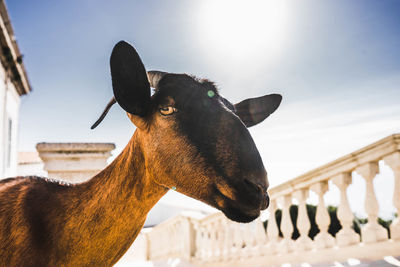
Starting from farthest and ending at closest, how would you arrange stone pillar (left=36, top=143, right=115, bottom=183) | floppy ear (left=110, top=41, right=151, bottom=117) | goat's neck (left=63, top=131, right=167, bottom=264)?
1. stone pillar (left=36, top=143, right=115, bottom=183)
2. goat's neck (left=63, top=131, right=167, bottom=264)
3. floppy ear (left=110, top=41, right=151, bottom=117)

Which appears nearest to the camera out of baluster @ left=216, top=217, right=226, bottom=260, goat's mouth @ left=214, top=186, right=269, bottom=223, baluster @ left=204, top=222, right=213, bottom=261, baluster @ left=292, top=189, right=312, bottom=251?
goat's mouth @ left=214, top=186, right=269, bottom=223

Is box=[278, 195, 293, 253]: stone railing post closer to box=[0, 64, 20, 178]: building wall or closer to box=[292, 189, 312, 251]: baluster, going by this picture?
box=[292, 189, 312, 251]: baluster

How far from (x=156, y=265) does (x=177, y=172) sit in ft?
22.9

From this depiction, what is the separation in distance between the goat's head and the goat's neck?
90mm

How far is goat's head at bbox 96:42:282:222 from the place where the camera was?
1271 mm

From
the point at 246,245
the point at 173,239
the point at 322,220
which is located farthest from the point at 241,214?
the point at 173,239

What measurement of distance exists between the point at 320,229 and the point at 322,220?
0.21 metres

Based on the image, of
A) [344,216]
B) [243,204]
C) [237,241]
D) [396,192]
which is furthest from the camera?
[237,241]

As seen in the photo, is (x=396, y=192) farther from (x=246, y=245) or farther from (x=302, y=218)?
(x=246, y=245)

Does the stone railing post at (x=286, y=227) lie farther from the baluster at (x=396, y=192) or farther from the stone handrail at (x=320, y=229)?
the baluster at (x=396, y=192)

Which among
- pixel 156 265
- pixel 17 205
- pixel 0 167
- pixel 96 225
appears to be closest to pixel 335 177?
pixel 96 225

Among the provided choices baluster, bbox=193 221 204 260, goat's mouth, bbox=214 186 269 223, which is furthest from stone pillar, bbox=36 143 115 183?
baluster, bbox=193 221 204 260

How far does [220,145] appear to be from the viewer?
4.40ft

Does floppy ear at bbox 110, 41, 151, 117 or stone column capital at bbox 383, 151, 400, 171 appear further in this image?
stone column capital at bbox 383, 151, 400, 171
